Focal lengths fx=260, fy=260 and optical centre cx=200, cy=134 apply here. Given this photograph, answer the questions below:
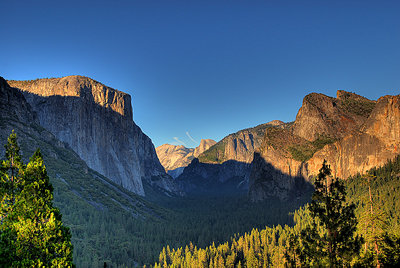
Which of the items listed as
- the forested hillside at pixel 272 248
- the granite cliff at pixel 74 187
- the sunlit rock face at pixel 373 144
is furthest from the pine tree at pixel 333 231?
the sunlit rock face at pixel 373 144

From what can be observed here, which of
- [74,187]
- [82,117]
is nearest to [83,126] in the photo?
[82,117]

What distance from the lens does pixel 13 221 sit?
2067cm

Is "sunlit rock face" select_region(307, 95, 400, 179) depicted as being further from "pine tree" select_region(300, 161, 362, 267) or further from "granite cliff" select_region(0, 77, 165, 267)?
"pine tree" select_region(300, 161, 362, 267)

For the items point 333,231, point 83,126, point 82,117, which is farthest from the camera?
point 82,117

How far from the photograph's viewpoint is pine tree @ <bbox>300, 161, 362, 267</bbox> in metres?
19.9

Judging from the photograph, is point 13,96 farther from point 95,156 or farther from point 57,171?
point 95,156

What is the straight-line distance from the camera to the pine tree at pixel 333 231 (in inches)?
784

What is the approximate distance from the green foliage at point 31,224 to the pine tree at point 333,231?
1991 centimetres

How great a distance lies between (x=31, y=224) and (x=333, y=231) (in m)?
23.9

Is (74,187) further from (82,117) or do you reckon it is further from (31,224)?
(31,224)

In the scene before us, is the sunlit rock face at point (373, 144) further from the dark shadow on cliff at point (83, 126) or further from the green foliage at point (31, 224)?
the green foliage at point (31, 224)

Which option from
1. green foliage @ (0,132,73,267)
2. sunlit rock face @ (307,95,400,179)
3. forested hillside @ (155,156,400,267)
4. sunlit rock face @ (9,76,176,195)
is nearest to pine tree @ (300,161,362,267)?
forested hillside @ (155,156,400,267)

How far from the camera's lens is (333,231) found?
20484mm

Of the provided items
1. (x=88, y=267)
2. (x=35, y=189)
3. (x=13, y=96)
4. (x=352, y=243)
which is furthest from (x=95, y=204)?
(x=352, y=243)
